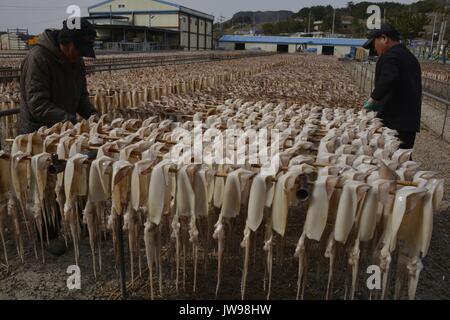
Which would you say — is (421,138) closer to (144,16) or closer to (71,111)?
(71,111)

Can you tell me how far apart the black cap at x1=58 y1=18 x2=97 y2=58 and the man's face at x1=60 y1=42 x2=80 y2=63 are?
0.06 metres

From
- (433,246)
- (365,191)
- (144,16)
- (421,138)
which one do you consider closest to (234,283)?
(365,191)

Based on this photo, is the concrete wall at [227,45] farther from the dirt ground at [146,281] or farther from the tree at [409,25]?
the dirt ground at [146,281]

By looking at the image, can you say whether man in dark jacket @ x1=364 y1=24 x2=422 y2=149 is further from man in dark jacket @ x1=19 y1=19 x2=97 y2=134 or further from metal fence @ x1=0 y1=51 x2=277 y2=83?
metal fence @ x1=0 y1=51 x2=277 y2=83

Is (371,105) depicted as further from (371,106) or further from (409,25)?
(409,25)

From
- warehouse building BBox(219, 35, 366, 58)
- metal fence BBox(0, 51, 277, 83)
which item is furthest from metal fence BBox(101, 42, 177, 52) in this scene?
warehouse building BBox(219, 35, 366, 58)

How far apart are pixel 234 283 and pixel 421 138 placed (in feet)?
33.6

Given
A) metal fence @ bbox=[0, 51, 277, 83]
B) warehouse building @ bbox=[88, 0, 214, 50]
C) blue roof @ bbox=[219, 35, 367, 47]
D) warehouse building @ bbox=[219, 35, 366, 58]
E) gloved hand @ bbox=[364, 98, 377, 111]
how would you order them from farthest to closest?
warehouse building @ bbox=[219, 35, 366, 58] < blue roof @ bbox=[219, 35, 367, 47] < warehouse building @ bbox=[88, 0, 214, 50] < metal fence @ bbox=[0, 51, 277, 83] < gloved hand @ bbox=[364, 98, 377, 111]

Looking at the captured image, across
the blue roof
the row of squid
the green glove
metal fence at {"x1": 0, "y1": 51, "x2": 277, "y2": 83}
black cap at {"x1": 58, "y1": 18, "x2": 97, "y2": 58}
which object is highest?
the blue roof

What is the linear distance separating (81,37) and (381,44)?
4091mm

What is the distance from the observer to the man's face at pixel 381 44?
5535mm

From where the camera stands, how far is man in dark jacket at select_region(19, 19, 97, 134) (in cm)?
418

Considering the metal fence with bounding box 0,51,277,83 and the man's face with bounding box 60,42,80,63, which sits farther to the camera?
the metal fence with bounding box 0,51,277,83

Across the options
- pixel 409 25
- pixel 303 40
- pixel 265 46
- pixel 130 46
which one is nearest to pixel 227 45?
pixel 265 46
